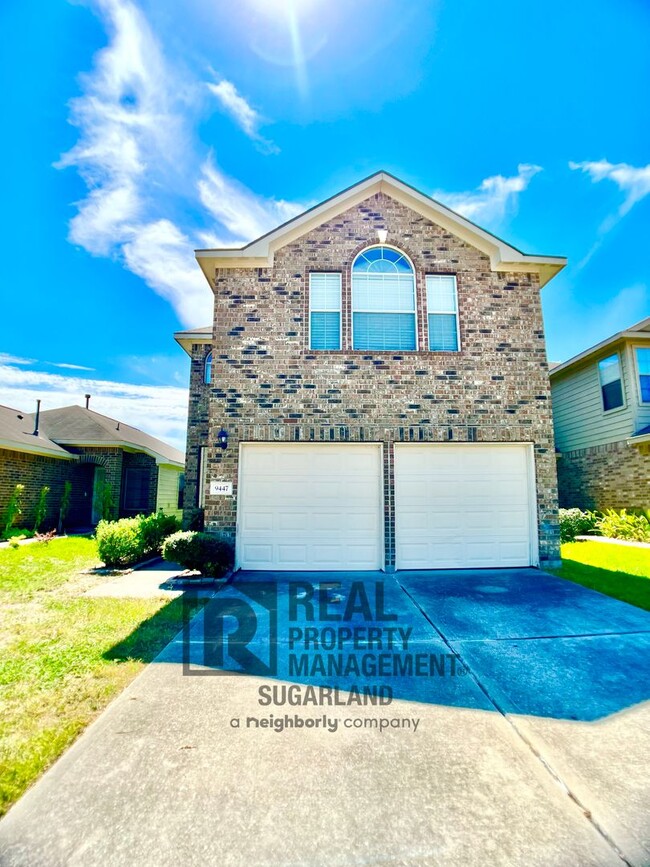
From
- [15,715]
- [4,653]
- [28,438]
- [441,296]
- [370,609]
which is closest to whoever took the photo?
[15,715]

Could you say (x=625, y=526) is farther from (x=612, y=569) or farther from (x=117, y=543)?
(x=117, y=543)

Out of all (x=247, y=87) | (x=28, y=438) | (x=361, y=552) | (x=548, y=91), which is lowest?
(x=361, y=552)

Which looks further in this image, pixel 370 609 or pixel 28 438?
pixel 28 438

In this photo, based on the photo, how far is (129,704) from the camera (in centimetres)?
336

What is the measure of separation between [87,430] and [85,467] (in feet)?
5.14

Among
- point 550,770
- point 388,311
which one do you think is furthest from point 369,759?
point 388,311

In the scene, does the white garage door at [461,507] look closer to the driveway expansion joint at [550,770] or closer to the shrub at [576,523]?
the driveway expansion joint at [550,770]

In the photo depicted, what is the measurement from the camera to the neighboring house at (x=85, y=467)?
546 inches

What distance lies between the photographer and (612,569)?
808 centimetres

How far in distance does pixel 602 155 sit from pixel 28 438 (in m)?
18.8

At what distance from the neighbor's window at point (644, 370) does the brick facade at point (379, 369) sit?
6.55 meters

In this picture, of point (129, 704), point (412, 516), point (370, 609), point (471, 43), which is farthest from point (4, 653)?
point (471, 43)

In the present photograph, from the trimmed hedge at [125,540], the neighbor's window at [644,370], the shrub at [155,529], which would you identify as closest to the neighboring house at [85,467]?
the shrub at [155,529]

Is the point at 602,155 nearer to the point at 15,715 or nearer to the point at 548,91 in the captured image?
the point at 548,91
